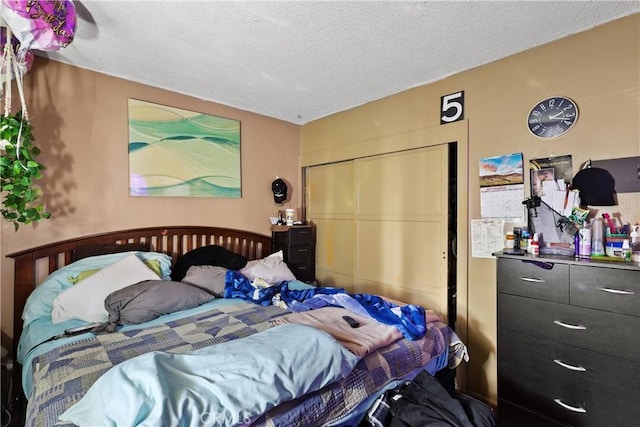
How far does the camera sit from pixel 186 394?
2.92ft

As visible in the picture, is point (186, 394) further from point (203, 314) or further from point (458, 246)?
point (458, 246)

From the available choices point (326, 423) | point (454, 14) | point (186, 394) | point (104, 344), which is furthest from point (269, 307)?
point (454, 14)

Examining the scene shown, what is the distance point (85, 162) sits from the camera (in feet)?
7.73

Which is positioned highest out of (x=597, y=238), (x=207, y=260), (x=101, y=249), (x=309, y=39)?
(x=309, y=39)

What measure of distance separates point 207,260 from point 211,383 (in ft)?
6.12

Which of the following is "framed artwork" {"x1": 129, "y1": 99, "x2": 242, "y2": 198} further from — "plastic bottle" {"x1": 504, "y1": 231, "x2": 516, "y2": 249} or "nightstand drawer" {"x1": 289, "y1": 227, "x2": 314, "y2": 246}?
"plastic bottle" {"x1": 504, "y1": 231, "x2": 516, "y2": 249}

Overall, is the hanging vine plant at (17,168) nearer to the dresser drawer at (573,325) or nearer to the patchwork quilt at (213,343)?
the patchwork quilt at (213,343)

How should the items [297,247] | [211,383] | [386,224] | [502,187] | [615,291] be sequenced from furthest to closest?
[297,247], [386,224], [502,187], [615,291], [211,383]

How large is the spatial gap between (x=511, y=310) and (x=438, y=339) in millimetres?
528

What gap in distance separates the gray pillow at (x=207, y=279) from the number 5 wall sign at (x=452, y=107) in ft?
7.29

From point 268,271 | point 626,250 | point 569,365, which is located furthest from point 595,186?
point 268,271

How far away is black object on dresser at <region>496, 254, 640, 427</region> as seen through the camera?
4.91 feet

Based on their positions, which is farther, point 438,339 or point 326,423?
point 438,339

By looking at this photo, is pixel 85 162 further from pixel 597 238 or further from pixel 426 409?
pixel 597 238
